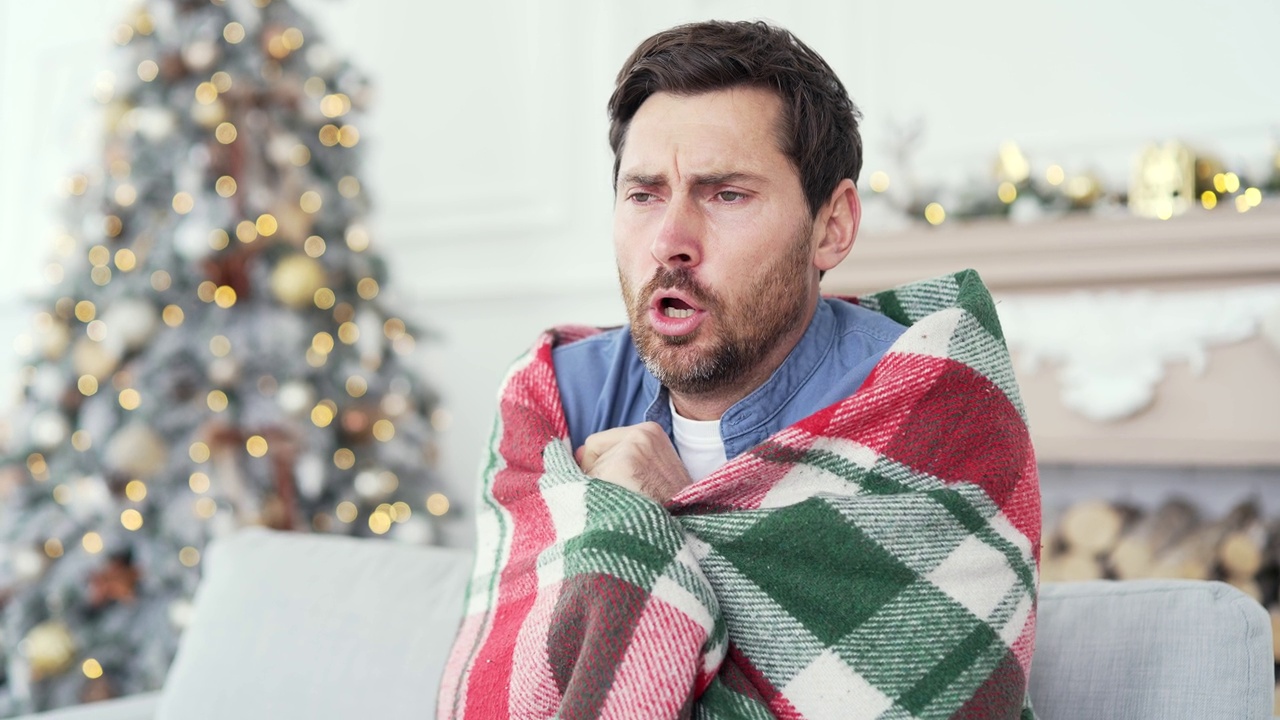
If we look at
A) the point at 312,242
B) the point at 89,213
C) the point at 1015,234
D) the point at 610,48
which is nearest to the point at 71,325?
the point at 89,213

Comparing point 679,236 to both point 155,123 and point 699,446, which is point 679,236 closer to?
point 699,446

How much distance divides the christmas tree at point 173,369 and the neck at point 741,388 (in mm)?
1598

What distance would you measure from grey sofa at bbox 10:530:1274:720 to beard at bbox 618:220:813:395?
460mm

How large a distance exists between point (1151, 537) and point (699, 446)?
1796 millimetres

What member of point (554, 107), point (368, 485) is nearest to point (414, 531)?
point (368, 485)

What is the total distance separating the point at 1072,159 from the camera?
2.91m

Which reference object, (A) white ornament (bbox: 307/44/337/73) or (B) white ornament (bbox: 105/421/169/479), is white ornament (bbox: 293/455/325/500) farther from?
(A) white ornament (bbox: 307/44/337/73)

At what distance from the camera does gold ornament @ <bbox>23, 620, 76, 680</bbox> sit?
2.63m

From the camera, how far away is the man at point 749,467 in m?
1.05

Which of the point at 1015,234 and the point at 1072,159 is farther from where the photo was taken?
the point at 1072,159

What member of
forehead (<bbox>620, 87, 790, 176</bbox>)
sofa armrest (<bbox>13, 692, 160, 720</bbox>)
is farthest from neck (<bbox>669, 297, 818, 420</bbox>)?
sofa armrest (<bbox>13, 692, 160, 720</bbox>)

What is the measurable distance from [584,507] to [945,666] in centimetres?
39

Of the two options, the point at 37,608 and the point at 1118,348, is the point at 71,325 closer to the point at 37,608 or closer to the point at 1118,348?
the point at 37,608

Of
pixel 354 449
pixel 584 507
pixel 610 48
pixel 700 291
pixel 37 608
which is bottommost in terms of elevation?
pixel 37 608
